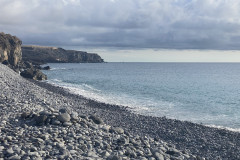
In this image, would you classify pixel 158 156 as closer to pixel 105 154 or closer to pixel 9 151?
pixel 105 154

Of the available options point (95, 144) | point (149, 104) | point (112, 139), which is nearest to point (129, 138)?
point (112, 139)

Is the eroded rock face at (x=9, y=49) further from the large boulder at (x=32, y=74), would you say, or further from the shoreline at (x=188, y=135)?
the shoreline at (x=188, y=135)

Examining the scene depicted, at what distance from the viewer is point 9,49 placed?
7631 centimetres

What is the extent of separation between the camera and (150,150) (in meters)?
11.1

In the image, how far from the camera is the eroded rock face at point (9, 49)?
70988 mm

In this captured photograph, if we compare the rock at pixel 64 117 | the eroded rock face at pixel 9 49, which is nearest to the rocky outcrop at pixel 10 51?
the eroded rock face at pixel 9 49

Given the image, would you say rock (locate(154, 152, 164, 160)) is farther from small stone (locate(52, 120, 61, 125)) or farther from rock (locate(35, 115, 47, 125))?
rock (locate(35, 115, 47, 125))

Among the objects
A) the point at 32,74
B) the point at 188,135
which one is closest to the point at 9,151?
the point at 188,135

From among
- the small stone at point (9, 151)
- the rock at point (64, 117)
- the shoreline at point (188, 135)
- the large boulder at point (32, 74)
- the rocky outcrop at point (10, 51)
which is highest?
the rocky outcrop at point (10, 51)

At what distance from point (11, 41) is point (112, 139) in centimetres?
7858

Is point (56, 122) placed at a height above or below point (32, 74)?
above

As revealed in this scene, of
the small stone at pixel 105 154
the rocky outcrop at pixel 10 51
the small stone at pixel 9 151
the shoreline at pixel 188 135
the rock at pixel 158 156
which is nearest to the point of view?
the small stone at pixel 9 151

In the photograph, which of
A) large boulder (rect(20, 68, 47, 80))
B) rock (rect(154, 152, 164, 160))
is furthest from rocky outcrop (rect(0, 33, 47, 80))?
rock (rect(154, 152, 164, 160))

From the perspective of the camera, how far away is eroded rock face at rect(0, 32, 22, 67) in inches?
2795
